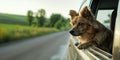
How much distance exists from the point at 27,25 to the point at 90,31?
70.3 meters

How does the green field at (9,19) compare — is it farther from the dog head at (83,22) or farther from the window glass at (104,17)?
the dog head at (83,22)

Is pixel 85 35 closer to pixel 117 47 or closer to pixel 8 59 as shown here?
pixel 117 47

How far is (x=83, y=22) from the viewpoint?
4703 mm

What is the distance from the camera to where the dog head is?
439cm

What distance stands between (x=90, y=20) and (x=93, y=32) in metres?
0.20

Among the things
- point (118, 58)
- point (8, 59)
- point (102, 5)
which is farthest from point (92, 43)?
point (8, 59)

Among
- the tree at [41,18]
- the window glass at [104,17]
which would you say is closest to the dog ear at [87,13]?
the window glass at [104,17]

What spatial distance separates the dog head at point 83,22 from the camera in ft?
14.4

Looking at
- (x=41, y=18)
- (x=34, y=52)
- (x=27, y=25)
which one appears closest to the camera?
(x=34, y=52)

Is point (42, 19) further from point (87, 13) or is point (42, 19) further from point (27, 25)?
point (87, 13)

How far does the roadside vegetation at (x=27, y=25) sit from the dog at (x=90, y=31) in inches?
428

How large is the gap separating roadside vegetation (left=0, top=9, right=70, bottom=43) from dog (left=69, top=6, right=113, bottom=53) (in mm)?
10860

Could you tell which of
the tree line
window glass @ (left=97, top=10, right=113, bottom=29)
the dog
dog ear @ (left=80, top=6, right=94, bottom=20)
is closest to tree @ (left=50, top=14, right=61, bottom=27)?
the tree line

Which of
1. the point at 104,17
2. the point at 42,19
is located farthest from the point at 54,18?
the point at 104,17
